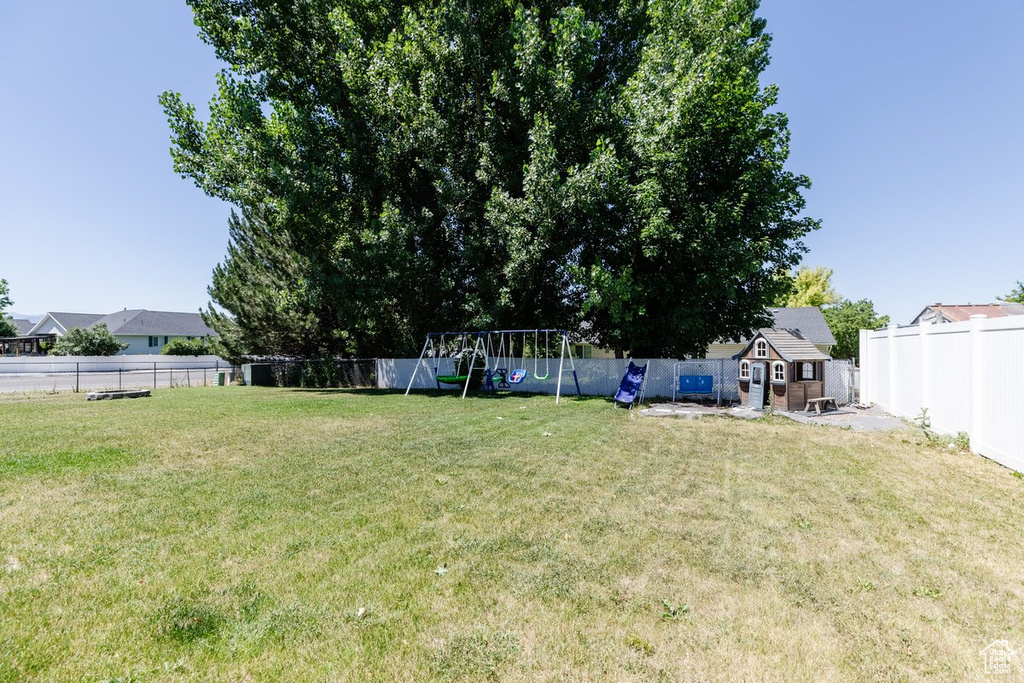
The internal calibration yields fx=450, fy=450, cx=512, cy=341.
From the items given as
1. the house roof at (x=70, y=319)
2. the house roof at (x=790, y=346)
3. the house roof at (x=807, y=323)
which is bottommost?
the house roof at (x=790, y=346)

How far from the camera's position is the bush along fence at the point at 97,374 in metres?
21.9

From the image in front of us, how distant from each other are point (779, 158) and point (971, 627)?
18316 mm

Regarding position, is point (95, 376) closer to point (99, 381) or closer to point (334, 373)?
point (99, 381)

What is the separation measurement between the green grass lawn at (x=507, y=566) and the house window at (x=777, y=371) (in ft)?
16.6

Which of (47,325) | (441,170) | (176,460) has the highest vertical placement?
(441,170)

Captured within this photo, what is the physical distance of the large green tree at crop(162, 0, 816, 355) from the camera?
600 inches

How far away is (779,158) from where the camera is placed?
55.6 ft

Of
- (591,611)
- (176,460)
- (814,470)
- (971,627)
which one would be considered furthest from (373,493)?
(814,470)

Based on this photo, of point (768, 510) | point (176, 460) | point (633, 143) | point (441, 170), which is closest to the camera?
point (768, 510)

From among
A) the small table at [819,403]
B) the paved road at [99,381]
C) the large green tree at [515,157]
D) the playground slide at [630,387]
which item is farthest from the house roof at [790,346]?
the paved road at [99,381]

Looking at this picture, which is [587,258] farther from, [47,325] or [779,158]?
[47,325]

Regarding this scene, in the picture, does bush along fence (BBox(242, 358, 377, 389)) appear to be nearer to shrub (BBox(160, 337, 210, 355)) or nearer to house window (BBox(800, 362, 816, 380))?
house window (BBox(800, 362, 816, 380))

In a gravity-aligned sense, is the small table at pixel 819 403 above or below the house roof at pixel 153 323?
below

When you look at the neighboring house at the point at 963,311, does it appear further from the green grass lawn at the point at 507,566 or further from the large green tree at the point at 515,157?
the green grass lawn at the point at 507,566
